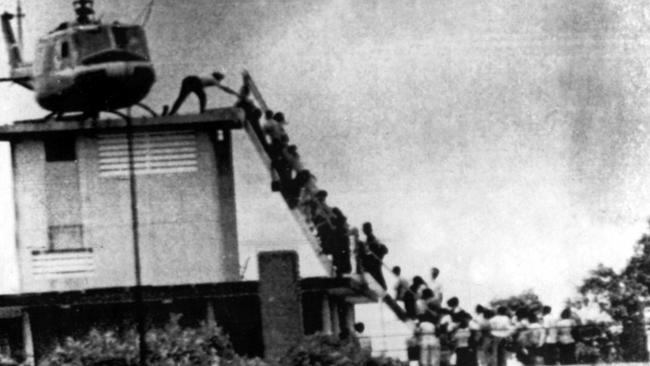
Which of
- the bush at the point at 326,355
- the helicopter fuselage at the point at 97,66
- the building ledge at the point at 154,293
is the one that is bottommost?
the bush at the point at 326,355

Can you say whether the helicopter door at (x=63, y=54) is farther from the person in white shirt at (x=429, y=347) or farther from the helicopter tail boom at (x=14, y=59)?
the person in white shirt at (x=429, y=347)

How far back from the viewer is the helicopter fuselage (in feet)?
113

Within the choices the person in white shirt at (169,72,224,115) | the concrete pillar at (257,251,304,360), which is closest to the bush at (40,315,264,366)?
the concrete pillar at (257,251,304,360)

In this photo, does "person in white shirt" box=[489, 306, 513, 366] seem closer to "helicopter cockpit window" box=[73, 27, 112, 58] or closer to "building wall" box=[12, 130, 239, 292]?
"building wall" box=[12, 130, 239, 292]

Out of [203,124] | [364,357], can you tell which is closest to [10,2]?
[203,124]

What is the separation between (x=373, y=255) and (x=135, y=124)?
6102 millimetres

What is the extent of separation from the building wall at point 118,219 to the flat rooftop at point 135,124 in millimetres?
229

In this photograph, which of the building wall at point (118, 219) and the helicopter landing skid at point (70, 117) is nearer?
the building wall at point (118, 219)

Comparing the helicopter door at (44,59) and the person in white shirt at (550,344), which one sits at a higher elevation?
the helicopter door at (44,59)

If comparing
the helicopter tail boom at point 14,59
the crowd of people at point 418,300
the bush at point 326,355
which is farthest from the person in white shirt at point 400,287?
the helicopter tail boom at point 14,59

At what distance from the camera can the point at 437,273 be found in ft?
101

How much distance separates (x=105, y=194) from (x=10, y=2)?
17.2 feet

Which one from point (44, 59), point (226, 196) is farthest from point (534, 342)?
point (44, 59)

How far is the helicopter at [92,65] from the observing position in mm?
34500
